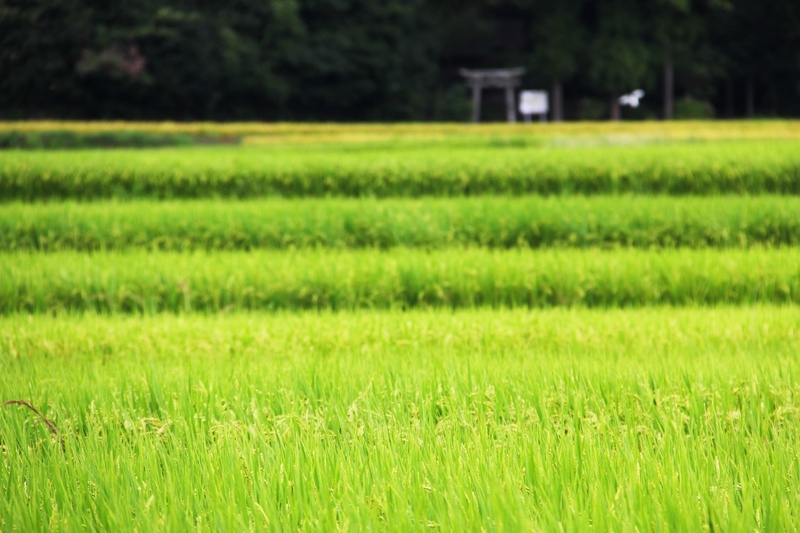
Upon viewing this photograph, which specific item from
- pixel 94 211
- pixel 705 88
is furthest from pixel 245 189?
pixel 705 88

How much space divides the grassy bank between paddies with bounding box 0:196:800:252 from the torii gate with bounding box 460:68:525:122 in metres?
25.3

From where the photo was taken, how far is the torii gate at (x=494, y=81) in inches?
1302

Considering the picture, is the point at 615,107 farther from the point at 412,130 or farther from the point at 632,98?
the point at 412,130

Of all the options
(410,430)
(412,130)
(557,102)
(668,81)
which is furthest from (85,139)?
(668,81)

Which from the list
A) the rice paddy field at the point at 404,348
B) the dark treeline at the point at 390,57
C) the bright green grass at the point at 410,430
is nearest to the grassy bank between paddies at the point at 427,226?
the rice paddy field at the point at 404,348

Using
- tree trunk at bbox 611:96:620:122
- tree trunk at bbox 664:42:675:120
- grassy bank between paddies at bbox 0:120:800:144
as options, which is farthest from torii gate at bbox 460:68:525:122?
grassy bank between paddies at bbox 0:120:800:144

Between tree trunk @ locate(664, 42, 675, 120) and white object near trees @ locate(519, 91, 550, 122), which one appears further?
tree trunk @ locate(664, 42, 675, 120)

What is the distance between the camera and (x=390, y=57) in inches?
1345

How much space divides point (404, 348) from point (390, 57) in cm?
3122

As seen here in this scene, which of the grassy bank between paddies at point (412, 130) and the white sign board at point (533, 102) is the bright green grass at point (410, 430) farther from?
the white sign board at point (533, 102)

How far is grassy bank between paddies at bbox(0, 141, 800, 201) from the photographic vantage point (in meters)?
10.7

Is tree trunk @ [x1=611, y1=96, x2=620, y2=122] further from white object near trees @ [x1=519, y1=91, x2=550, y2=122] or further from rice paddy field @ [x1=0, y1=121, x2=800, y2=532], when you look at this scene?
rice paddy field @ [x1=0, y1=121, x2=800, y2=532]

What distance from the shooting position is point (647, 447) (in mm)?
2088

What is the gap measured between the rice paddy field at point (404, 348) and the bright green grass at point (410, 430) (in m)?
0.01
